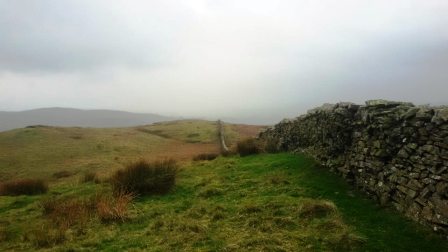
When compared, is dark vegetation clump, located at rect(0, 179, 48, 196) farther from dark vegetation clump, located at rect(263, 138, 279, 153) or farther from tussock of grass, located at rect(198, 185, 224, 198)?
dark vegetation clump, located at rect(263, 138, 279, 153)

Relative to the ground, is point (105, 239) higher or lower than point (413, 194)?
lower

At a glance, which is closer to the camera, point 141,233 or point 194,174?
point 141,233

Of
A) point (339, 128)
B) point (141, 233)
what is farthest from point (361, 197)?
point (141, 233)

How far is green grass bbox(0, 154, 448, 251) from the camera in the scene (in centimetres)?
956

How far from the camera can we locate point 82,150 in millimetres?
39906

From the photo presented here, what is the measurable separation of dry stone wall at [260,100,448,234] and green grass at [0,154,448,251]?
Result: 0.39 metres

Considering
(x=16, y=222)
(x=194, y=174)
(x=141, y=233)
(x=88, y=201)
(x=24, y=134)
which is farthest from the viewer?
(x=24, y=134)

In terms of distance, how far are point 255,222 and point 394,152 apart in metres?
4.06

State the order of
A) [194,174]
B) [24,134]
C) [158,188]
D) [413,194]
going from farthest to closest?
[24,134] → [194,174] → [158,188] → [413,194]

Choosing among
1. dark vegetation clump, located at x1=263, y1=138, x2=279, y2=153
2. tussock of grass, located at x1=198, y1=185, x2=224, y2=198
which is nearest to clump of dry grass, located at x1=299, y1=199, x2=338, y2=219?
tussock of grass, located at x1=198, y1=185, x2=224, y2=198

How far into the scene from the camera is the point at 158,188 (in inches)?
647

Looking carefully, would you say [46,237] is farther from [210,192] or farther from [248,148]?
[248,148]

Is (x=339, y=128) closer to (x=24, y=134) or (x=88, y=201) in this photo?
(x=88, y=201)

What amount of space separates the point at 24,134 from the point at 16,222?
3540 centimetres
